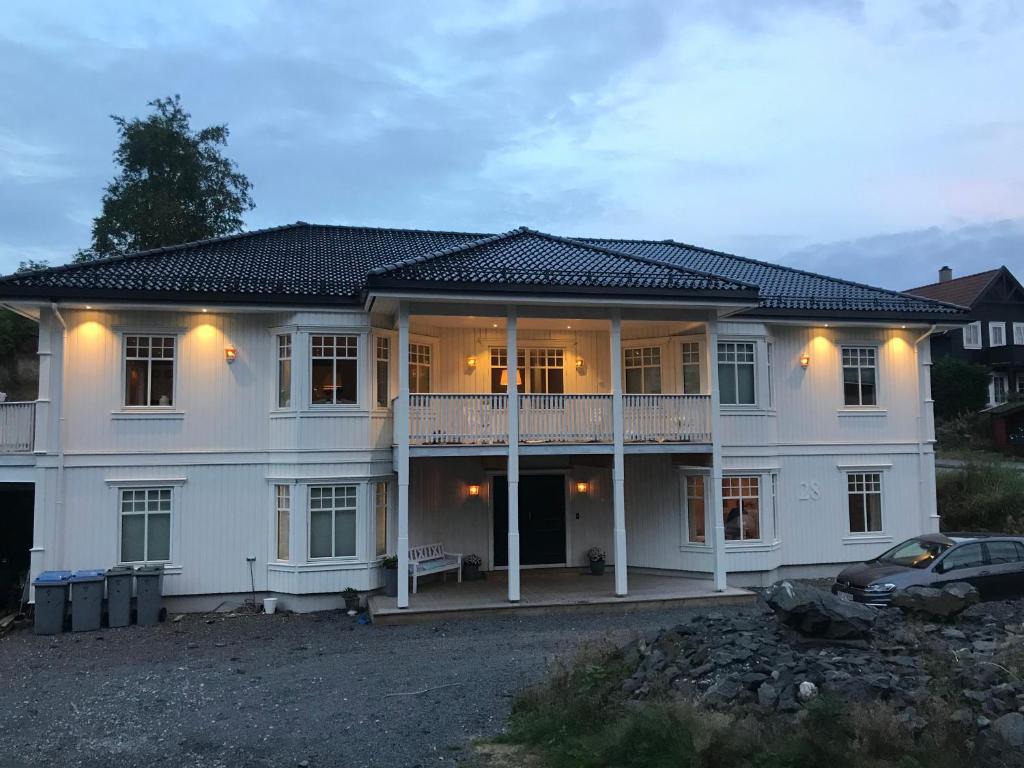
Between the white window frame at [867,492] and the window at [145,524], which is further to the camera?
the white window frame at [867,492]

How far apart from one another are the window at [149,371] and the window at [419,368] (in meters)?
4.36

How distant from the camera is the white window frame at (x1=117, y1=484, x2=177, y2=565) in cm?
1352

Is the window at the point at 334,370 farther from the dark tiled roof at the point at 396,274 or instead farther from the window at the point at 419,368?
the window at the point at 419,368

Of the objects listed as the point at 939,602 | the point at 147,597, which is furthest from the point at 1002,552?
the point at 147,597

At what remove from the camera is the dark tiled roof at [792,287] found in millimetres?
15969

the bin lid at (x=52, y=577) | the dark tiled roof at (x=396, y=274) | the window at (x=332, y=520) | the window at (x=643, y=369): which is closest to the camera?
the bin lid at (x=52, y=577)

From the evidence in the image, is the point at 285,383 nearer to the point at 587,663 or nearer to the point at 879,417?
the point at 587,663

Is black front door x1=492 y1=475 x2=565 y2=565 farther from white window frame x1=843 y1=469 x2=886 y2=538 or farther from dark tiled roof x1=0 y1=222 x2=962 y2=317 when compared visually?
white window frame x1=843 y1=469 x2=886 y2=538

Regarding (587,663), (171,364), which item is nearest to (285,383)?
(171,364)

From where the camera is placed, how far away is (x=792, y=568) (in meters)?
15.8

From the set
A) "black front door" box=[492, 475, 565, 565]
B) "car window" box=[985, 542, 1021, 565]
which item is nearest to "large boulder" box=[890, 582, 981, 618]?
"car window" box=[985, 542, 1021, 565]

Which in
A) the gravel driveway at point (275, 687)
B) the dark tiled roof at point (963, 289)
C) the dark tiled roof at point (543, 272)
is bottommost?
the gravel driveway at point (275, 687)

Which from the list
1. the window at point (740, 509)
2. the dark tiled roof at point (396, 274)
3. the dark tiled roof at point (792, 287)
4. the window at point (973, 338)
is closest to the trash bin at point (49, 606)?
the dark tiled roof at point (396, 274)

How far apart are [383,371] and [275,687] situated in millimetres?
6703
